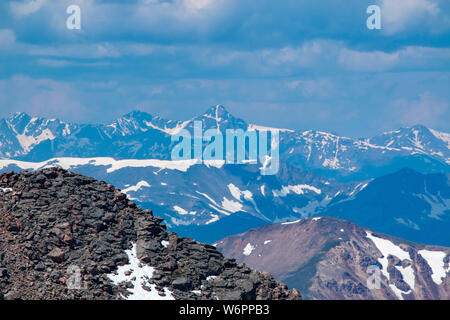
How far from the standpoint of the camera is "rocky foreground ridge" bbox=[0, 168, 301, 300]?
92125mm

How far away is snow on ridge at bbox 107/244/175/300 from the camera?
93250mm

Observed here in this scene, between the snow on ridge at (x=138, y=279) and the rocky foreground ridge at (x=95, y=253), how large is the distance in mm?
126

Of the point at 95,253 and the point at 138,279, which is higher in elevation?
the point at 95,253

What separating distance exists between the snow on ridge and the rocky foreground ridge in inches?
5.0

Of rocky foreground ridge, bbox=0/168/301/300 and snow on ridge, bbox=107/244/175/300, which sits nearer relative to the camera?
rocky foreground ridge, bbox=0/168/301/300

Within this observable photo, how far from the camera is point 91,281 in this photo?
3637 inches

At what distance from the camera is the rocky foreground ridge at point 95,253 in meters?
92.1

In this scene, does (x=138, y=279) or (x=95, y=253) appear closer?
(x=138, y=279)

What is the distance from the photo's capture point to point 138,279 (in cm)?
9612

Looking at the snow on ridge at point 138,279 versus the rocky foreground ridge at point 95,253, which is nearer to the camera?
the rocky foreground ridge at point 95,253

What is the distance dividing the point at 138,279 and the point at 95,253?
7.07 metres
